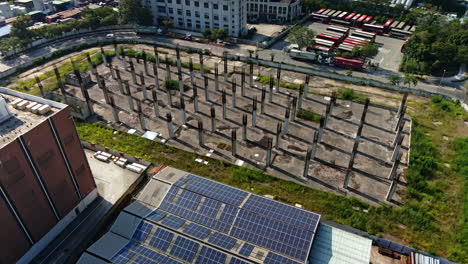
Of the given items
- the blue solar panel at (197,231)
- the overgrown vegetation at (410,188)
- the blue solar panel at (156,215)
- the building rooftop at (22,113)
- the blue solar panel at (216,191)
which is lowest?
the overgrown vegetation at (410,188)

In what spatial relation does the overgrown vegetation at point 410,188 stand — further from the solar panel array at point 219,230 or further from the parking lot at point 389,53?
the parking lot at point 389,53

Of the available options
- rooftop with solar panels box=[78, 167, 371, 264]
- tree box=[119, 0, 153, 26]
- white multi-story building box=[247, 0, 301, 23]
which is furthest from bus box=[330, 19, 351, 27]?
rooftop with solar panels box=[78, 167, 371, 264]

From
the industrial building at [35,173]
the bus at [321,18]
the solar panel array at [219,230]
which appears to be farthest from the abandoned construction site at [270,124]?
the bus at [321,18]

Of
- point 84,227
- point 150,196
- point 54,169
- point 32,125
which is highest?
point 32,125

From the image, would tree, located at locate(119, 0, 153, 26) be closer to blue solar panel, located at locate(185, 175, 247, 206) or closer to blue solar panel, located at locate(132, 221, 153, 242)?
blue solar panel, located at locate(185, 175, 247, 206)

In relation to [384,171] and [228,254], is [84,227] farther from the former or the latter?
[384,171]

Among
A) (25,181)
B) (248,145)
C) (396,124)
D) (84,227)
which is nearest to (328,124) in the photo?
(396,124)

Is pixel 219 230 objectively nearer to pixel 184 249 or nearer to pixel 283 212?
pixel 184 249
